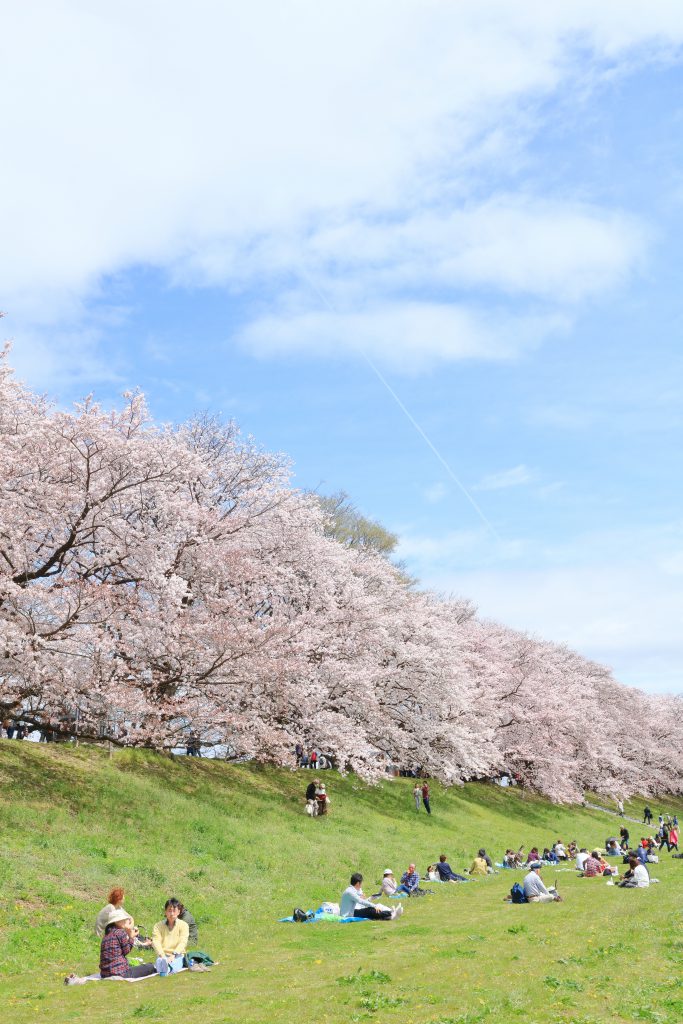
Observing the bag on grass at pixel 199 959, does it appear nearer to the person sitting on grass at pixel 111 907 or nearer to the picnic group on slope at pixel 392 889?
the person sitting on grass at pixel 111 907

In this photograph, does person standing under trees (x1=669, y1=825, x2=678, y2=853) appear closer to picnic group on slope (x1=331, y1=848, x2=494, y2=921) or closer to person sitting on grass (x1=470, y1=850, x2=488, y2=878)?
picnic group on slope (x1=331, y1=848, x2=494, y2=921)

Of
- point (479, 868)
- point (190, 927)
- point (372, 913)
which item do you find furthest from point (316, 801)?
point (190, 927)

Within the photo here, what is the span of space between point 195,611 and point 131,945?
55.2 ft

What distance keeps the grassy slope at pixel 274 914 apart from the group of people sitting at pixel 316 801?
2.14 ft

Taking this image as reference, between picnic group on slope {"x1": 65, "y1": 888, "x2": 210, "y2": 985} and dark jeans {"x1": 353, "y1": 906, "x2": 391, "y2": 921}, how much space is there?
22.5 feet

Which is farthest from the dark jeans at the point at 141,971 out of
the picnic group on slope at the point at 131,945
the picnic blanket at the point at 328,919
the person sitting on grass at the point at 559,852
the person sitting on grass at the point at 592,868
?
the person sitting on grass at the point at 559,852

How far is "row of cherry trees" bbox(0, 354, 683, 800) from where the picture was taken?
2442 centimetres

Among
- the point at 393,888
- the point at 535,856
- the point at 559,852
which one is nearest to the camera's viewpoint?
the point at 393,888

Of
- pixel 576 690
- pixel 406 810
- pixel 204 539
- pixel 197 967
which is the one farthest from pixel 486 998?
pixel 576 690

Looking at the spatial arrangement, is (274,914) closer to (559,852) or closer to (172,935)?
(172,935)

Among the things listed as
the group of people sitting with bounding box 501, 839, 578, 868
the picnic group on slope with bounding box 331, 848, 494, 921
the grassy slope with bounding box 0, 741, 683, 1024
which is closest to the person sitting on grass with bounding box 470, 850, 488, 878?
the picnic group on slope with bounding box 331, 848, 494, 921

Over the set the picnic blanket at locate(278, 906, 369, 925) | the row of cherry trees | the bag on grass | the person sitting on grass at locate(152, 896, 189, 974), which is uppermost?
the row of cherry trees

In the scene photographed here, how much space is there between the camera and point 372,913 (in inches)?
835

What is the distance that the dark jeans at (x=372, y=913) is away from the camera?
834 inches
